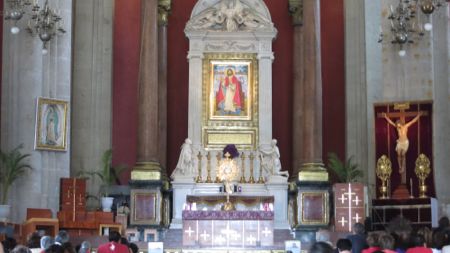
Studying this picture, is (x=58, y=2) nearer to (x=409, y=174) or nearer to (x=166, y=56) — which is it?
(x=166, y=56)

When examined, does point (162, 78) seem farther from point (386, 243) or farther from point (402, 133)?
point (386, 243)

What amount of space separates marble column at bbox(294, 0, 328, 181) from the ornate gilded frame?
134 cm

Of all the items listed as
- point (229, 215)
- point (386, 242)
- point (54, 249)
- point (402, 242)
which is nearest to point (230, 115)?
point (229, 215)

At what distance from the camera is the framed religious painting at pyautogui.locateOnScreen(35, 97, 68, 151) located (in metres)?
21.0

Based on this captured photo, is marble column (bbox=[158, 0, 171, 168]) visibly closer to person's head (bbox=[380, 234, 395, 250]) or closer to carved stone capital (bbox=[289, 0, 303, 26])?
carved stone capital (bbox=[289, 0, 303, 26])

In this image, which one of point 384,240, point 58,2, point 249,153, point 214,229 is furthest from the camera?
point 249,153

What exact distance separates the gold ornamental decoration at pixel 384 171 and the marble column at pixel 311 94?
5.09 feet

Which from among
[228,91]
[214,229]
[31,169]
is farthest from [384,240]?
[228,91]

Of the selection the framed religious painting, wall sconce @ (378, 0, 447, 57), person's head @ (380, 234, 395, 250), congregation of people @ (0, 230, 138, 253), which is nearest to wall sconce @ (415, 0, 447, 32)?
A: wall sconce @ (378, 0, 447, 57)

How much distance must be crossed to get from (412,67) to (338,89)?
14.6 ft

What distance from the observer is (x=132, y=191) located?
2195 centimetres

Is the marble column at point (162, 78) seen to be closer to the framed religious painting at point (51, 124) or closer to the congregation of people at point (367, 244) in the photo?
the framed religious painting at point (51, 124)

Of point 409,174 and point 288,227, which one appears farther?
point 288,227

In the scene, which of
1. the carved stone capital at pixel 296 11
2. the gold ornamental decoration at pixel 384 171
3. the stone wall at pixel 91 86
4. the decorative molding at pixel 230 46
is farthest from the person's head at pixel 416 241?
the carved stone capital at pixel 296 11
